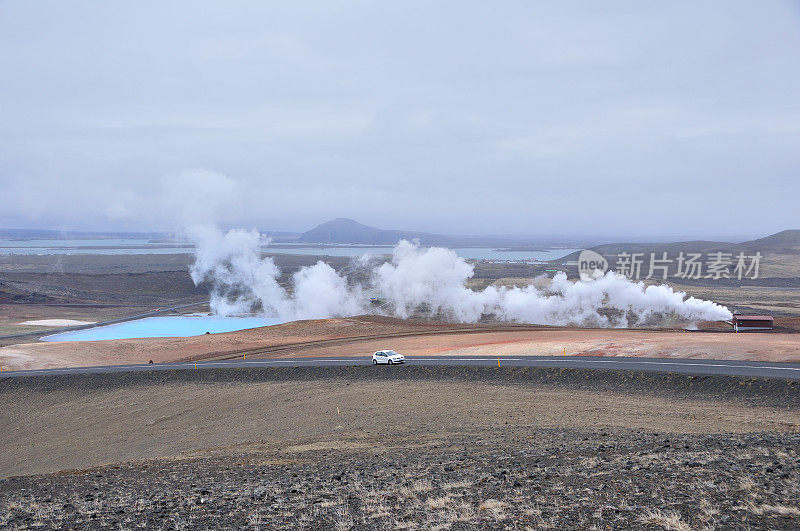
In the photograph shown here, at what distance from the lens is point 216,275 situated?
434ft

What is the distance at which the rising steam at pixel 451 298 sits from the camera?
8081 cm

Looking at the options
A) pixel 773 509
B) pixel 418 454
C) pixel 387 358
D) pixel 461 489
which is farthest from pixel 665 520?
pixel 387 358

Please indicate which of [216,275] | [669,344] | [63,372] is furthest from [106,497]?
[216,275]

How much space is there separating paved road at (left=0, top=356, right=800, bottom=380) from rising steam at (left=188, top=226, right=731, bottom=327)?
4354 centimetres

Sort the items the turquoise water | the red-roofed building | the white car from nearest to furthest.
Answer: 1. the white car
2. the red-roofed building
3. the turquoise water

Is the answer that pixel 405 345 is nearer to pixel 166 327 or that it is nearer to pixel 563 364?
pixel 563 364

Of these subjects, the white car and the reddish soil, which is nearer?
the white car

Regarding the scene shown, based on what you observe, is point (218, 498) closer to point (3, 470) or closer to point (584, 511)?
point (584, 511)

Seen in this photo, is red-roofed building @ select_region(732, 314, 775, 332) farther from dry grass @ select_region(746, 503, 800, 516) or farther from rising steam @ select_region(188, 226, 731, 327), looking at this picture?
dry grass @ select_region(746, 503, 800, 516)

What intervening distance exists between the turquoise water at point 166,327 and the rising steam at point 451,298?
748 centimetres

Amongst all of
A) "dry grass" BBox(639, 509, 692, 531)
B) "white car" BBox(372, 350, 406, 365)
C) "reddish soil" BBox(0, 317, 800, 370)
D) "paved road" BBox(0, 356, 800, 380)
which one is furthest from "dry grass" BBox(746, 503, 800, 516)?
"white car" BBox(372, 350, 406, 365)

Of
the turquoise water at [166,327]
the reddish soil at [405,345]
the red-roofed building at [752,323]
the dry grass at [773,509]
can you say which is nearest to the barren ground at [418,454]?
the dry grass at [773,509]

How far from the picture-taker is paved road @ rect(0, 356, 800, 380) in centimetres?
3177

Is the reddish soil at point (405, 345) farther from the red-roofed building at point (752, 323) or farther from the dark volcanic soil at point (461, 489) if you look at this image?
the dark volcanic soil at point (461, 489)
